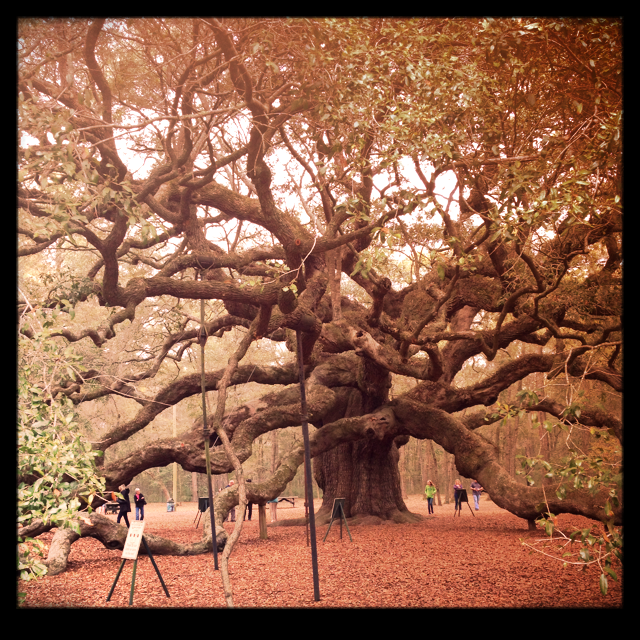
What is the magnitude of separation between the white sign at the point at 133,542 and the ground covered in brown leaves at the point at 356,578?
53 centimetres

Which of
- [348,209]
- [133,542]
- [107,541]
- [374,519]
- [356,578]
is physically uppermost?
[348,209]

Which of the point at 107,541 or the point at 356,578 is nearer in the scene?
the point at 356,578

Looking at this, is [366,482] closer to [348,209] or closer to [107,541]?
[107,541]

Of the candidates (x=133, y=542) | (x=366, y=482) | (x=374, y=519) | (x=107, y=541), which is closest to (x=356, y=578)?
(x=133, y=542)

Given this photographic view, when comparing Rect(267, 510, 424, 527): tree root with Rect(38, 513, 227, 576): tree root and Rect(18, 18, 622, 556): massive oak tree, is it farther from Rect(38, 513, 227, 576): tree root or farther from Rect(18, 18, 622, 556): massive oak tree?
Rect(38, 513, 227, 576): tree root

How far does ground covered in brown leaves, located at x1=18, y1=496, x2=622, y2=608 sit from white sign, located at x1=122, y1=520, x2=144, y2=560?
0.53 metres

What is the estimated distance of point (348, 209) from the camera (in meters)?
5.41

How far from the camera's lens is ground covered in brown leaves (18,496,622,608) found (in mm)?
6031

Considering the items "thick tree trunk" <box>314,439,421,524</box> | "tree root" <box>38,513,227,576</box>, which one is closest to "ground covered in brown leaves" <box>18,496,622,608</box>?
"tree root" <box>38,513,227,576</box>

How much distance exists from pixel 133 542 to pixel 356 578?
2.75 metres

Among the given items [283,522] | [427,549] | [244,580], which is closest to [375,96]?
[244,580]
